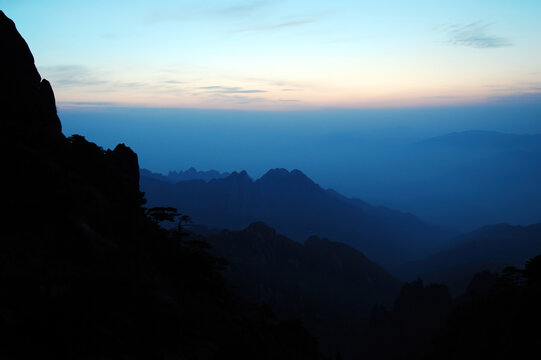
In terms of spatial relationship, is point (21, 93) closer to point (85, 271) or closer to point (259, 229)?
point (85, 271)

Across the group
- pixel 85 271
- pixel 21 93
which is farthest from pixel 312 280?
pixel 85 271

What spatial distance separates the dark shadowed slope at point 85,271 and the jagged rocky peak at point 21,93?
14cm

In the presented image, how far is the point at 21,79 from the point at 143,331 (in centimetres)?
3419

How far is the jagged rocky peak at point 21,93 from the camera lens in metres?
32.5

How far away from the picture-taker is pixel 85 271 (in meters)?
20.4

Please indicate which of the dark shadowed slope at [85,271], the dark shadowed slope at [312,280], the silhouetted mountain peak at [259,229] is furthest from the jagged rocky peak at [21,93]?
the silhouetted mountain peak at [259,229]

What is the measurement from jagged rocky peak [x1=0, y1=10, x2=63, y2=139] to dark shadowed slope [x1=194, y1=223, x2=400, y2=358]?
314 feet

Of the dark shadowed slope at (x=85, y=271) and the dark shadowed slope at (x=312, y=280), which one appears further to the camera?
the dark shadowed slope at (x=312, y=280)

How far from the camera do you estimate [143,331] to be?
19.4 meters

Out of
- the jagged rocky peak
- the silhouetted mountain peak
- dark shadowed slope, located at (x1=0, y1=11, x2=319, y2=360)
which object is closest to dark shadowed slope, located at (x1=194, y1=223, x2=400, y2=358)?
the silhouetted mountain peak

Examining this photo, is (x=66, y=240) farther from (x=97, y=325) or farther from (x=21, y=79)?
(x=21, y=79)

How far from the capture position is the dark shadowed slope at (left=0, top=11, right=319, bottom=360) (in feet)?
53.6

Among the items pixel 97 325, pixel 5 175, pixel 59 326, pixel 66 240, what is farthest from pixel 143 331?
pixel 5 175

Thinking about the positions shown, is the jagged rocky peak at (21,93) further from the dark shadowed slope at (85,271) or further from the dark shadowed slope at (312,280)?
the dark shadowed slope at (312,280)
